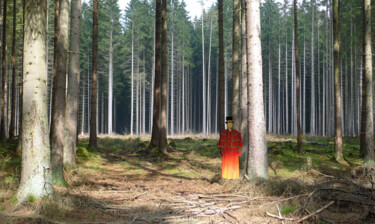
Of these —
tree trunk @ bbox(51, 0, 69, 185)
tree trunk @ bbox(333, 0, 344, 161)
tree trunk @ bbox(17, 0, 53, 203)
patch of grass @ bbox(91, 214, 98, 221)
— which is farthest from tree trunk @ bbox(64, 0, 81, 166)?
tree trunk @ bbox(333, 0, 344, 161)

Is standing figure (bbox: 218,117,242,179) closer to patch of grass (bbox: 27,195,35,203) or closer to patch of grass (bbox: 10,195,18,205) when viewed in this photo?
patch of grass (bbox: 27,195,35,203)

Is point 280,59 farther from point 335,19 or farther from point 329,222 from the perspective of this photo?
point 329,222

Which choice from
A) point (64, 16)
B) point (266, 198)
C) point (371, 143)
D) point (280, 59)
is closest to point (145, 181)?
point (266, 198)

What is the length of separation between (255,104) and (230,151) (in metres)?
1.64

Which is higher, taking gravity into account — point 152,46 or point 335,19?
point 152,46

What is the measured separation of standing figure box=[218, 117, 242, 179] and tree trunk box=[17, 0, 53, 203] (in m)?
4.54

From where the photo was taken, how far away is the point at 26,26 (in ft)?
18.1

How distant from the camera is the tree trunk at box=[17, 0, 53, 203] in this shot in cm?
530

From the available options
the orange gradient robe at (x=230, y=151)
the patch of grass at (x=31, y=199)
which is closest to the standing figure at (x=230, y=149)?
the orange gradient robe at (x=230, y=151)

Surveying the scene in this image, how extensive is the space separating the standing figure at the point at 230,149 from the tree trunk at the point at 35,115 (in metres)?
4.54

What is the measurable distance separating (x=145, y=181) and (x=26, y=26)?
5644mm

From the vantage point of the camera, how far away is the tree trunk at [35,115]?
530cm

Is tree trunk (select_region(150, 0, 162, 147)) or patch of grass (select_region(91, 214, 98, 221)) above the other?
tree trunk (select_region(150, 0, 162, 147))

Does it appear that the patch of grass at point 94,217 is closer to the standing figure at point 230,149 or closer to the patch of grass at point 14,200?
the patch of grass at point 14,200
